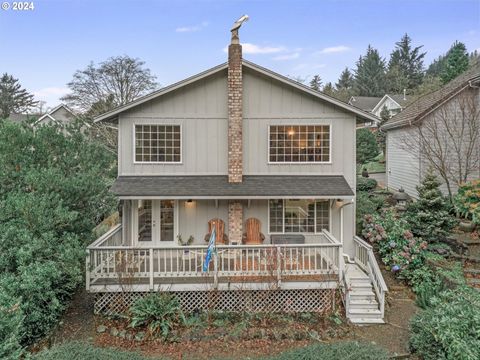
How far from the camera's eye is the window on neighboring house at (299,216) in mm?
10906

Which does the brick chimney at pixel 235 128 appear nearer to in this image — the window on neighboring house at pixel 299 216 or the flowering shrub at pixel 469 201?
the window on neighboring house at pixel 299 216

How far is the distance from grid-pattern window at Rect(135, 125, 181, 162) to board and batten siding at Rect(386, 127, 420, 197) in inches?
463

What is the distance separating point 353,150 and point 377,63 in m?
61.3

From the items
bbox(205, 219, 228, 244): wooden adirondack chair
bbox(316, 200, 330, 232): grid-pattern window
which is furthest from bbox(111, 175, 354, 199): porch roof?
bbox(205, 219, 228, 244): wooden adirondack chair

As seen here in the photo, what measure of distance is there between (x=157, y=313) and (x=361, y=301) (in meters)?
5.46

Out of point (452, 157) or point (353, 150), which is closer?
point (353, 150)

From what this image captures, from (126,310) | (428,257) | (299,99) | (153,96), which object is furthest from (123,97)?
(428,257)

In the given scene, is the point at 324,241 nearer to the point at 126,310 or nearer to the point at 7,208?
the point at 126,310

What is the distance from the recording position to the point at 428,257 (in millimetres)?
10320

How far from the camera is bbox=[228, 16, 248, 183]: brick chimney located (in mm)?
10258

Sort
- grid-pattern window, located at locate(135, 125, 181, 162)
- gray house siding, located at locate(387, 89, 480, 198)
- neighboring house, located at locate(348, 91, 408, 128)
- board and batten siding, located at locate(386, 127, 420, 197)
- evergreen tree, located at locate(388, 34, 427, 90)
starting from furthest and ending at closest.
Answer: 1. evergreen tree, located at locate(388, 34, 427, 90)
2. neighboring house, located at locate(348, 91, 408, 128)
3. board and batten siding, located at locate(386, 127, 420, 197)
4. gray house siding, located at locate(387, 89, 480, 198)
5. grid-pattern window, located at locate(135, 125, 181, 162)

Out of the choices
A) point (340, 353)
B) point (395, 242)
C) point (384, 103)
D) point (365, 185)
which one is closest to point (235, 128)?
point (395, 242)

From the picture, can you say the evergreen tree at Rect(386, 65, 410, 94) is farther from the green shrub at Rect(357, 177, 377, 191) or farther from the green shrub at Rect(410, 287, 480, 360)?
the green shrub at Rect(410, 287, 480, 360)

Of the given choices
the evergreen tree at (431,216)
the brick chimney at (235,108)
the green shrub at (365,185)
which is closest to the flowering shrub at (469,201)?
the evergreen tree at (431,216)
